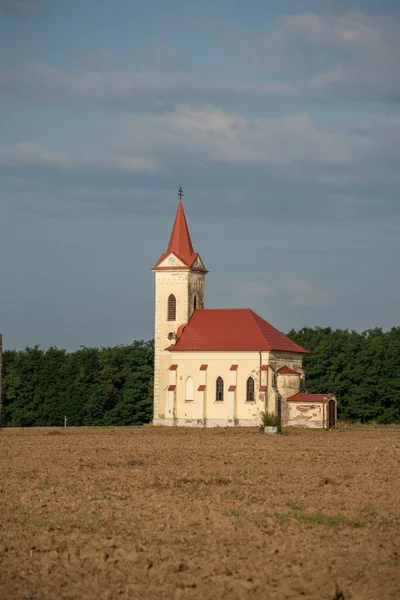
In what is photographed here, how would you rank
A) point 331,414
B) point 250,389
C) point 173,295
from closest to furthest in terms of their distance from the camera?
1. point 331,414
2. point 250,389
3. point 173,295

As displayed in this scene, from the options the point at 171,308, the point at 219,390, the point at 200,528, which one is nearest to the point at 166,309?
the point at 171,308

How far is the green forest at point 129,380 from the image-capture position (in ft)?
282

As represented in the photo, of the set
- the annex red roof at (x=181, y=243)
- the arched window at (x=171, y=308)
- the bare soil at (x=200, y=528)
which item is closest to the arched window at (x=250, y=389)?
the arched window at (x=171, y=308)

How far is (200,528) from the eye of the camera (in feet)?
71.4

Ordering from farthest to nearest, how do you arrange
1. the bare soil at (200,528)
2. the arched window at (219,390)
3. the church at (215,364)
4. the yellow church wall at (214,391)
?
the arched window at (219,390), the yellow church wall at (214,391), the church at (215,364), the bare soil at (200,528)

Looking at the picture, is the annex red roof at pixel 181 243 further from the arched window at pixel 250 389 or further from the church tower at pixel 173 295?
the arched window at pixel 250 389

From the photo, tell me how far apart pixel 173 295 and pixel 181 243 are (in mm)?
4232

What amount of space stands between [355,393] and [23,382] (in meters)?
33.3

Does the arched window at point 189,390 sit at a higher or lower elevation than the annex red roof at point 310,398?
higher

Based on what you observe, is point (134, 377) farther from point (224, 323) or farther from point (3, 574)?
point (3, 574)

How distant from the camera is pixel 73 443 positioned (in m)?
48.2

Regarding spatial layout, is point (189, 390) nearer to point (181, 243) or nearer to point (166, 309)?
point (166, 309)

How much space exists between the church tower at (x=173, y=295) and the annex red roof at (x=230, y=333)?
4.13 feet

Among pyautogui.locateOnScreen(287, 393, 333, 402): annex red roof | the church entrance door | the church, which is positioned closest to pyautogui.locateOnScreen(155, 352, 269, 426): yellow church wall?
the church
